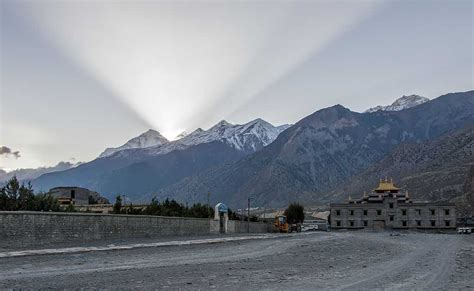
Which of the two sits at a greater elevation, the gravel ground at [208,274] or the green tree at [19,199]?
the green tree at [19,199]

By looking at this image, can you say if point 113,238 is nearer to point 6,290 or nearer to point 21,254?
point 21,254

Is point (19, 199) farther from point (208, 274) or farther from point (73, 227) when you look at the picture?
point (208, 274)

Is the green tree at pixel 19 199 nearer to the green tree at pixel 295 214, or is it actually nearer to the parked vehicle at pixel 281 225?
the parked vehicle at pixel 281 225

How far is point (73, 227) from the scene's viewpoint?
35000 mm

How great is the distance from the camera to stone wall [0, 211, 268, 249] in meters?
29.4

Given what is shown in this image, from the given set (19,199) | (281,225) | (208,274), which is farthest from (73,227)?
(281,225)

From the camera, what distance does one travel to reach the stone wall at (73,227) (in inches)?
1157

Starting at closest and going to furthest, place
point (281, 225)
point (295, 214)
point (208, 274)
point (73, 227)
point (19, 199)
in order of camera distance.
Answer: point (208, 274)
point (73, 227)
point (19, 199)
point (281, 225)
point (295, 214)

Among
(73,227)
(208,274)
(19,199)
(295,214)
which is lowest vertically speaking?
(208,274)

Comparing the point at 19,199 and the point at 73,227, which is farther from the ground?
the point at 19,199

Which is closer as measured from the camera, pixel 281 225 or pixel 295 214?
pixel 281 225

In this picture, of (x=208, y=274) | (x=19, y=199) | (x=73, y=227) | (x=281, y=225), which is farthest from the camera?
(x=281, y=225)

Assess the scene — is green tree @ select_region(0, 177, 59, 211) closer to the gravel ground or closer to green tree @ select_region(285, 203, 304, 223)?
the gravel ground

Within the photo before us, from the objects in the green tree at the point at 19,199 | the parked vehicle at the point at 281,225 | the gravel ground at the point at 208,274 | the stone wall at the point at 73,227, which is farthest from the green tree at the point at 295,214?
the gravel ground at the point at 208,274
